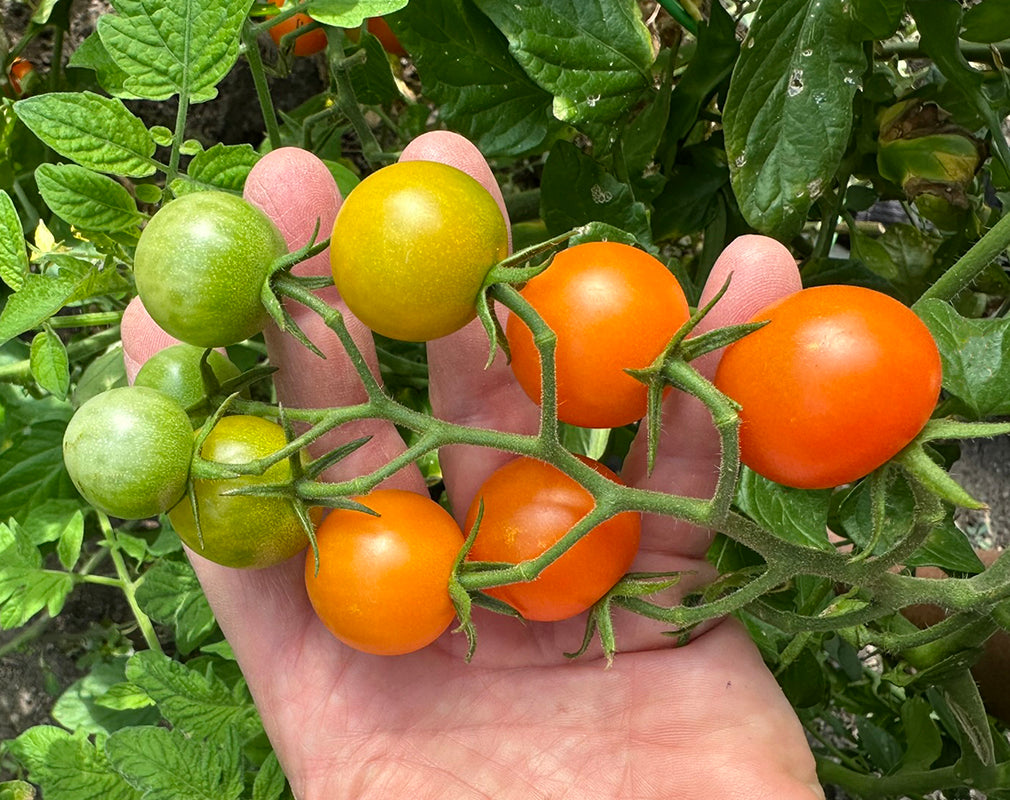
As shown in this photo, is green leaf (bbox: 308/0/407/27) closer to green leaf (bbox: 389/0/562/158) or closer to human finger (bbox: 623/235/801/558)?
green leaf (bbox: 389/0/562/158)

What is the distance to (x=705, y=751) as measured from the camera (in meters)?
0.90

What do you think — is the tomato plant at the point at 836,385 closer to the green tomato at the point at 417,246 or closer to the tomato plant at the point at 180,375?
the green tomato at the point at 417,246

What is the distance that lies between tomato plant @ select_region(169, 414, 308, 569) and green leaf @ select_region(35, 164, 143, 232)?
0.24 m

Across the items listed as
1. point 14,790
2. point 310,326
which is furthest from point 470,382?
point 14,790

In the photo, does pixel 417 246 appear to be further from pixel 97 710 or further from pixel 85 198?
pixel 97 710

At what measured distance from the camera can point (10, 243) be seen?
34.4 inches

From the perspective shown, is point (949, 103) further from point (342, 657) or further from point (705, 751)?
point (342, 657)

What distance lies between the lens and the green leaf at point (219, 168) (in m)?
0.86

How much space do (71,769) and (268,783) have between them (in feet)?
0.79

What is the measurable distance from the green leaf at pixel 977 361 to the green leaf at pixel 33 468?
1077mm

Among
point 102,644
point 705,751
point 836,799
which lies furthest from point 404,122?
point 836,799

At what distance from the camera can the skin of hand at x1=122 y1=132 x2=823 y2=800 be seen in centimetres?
90

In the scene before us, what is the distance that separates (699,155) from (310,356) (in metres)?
0.57

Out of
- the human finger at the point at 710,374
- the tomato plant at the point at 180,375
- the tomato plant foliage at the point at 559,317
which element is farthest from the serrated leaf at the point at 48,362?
the human finger at the point at 710,374
